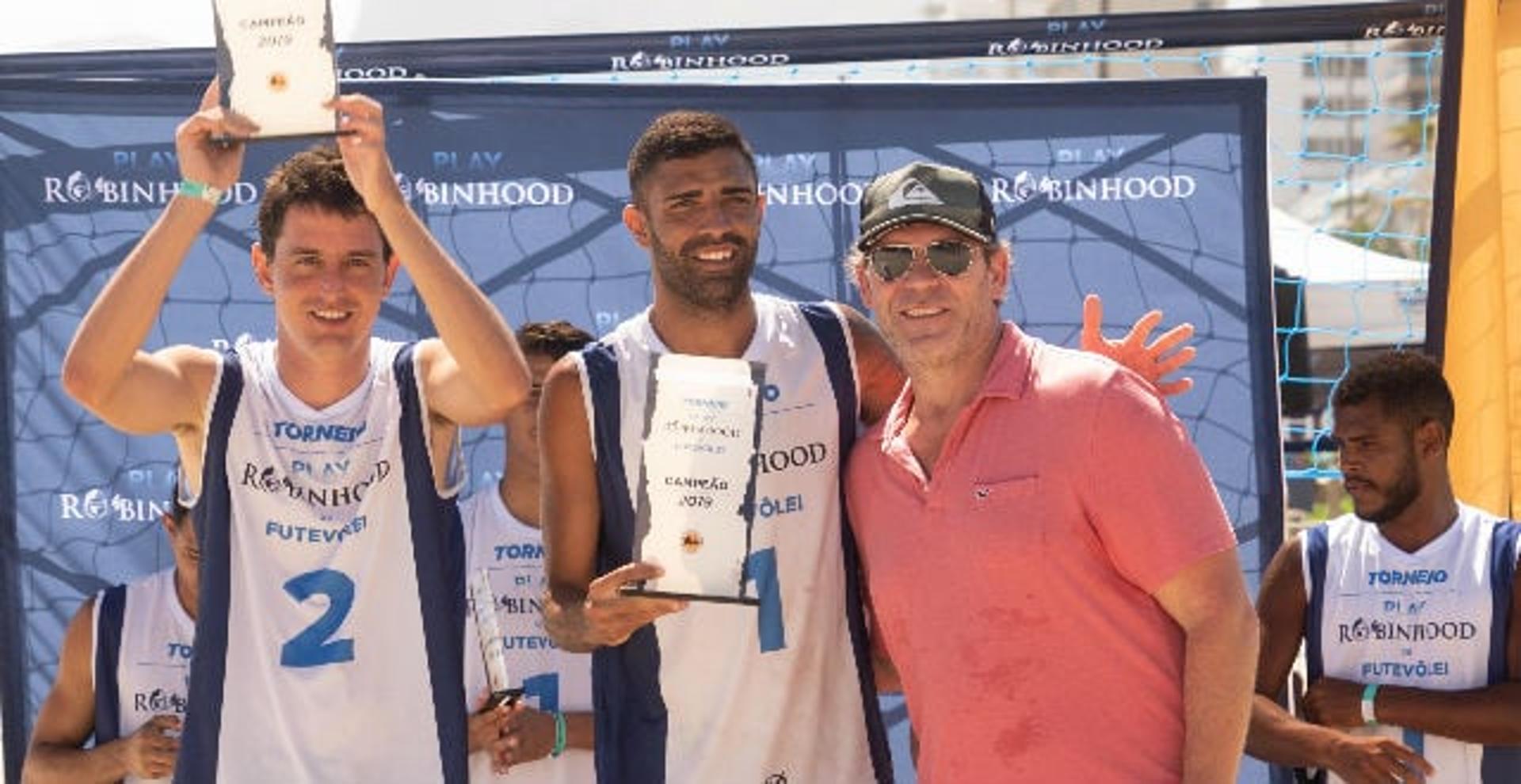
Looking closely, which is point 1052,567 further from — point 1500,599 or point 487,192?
point 487,192

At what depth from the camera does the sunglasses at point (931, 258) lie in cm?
348

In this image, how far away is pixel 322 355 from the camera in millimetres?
3900

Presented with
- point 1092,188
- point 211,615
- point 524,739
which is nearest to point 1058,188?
point 1092,188

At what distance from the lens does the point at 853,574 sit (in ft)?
12.9

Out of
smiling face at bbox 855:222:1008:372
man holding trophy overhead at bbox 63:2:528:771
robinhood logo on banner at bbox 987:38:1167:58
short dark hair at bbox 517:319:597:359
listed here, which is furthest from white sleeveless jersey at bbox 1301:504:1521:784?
man holding trophy overhead at bbox 63:2:528:771

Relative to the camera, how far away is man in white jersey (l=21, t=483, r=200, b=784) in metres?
5.01

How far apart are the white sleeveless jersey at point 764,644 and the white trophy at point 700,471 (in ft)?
0.70

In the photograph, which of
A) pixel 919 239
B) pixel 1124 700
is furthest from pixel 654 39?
pixel 1124 700

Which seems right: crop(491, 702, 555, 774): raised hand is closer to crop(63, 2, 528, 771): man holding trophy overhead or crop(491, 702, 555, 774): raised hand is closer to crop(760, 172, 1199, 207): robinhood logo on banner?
crop(63, 2, 528, 771): man holding trophy overhead

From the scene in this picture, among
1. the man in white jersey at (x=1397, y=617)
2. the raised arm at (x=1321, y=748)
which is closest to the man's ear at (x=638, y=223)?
the raised arm at (x=1321, y=748)

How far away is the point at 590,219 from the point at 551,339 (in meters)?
0.57

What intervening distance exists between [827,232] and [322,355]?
90.5 inches

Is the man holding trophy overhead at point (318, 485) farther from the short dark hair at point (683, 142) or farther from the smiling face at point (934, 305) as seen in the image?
the smiling face at point (934, 305)

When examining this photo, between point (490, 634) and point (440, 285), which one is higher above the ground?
point (440, 285)
